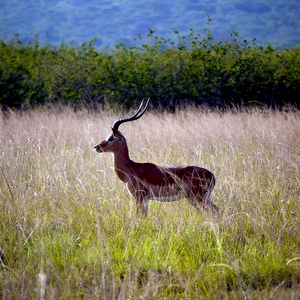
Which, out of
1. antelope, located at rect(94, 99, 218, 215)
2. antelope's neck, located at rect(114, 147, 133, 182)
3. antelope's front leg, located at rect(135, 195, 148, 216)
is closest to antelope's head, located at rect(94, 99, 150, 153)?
antelope's neck, located at rect(114, 147, 133, 182)

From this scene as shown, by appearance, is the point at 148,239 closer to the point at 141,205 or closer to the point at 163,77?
the point at 141,205

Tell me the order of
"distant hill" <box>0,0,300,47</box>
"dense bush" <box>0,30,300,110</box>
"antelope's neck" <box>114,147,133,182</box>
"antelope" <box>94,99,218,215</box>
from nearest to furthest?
"antelope" <box>94,99,218,215</box> → "antelope's neck" <box>114,147,133,182</box> → "dense bush" <box>0,30,300,110</box> → "distant hill" <box>0,0,300,47</box>

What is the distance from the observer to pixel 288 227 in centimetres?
483

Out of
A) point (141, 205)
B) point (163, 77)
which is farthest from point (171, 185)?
point (163, 77)

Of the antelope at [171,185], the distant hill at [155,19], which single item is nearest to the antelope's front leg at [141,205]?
the antelope at [171,185]

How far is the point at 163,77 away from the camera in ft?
53.8

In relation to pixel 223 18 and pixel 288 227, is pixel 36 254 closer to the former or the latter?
pixel 288 227

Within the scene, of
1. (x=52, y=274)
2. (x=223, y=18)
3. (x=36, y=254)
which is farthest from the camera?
(x=223, y=18)

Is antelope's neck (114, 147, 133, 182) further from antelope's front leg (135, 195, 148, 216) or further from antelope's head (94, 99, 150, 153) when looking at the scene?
antelope's front leg (135, 195, 148, 216)

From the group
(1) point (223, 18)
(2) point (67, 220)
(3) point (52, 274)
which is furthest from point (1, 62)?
(1) point (223, 18)

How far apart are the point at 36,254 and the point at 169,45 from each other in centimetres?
1478

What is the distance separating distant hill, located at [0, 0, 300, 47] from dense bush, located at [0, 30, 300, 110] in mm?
49985

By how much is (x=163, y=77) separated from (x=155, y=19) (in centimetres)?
5645

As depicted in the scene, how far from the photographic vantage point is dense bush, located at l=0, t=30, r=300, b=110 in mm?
16375
